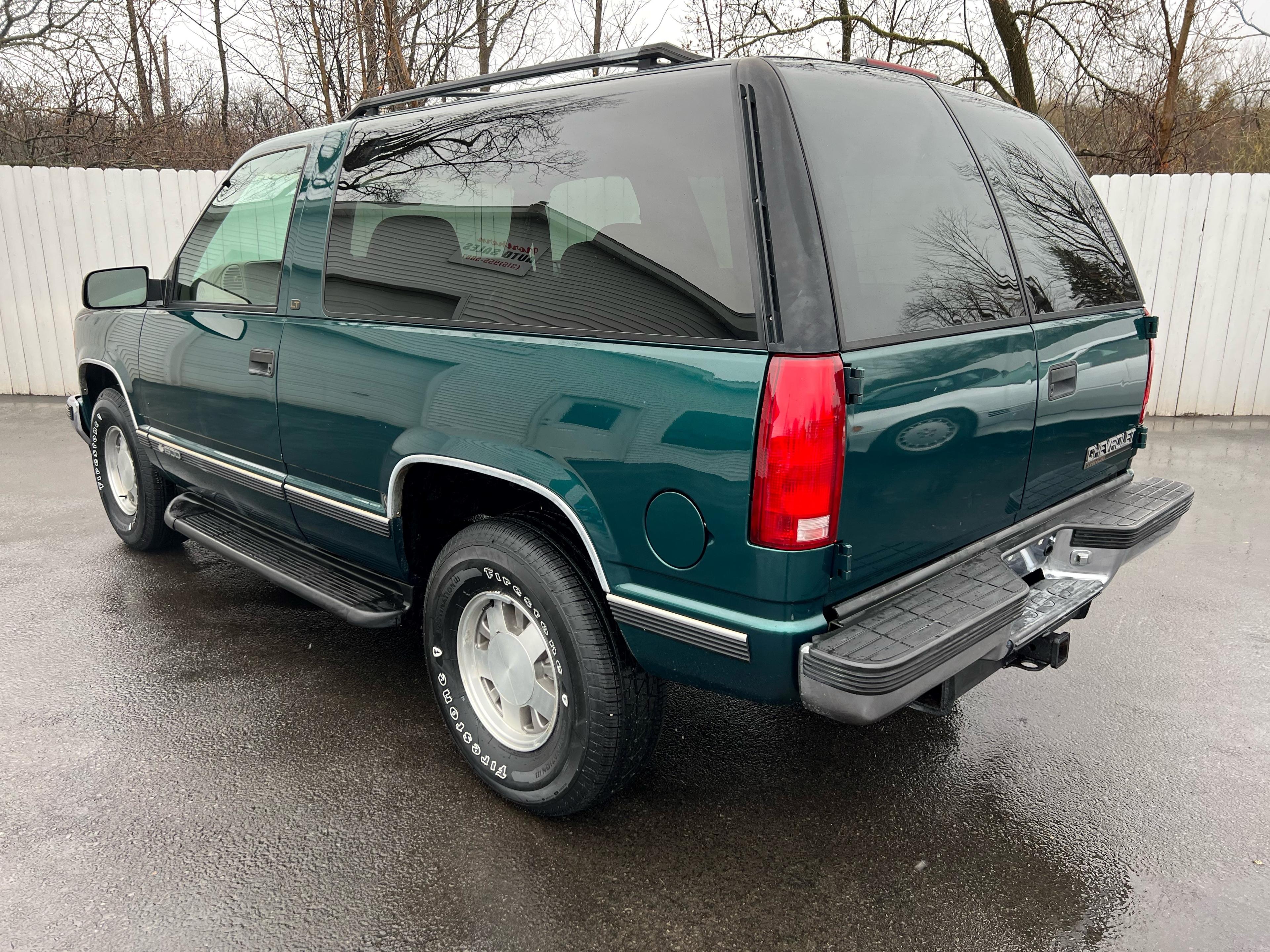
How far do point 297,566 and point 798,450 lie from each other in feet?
7.58

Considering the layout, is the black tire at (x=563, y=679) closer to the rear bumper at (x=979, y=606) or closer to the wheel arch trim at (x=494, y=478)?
the wheel arch trim at (x=494, y=478)

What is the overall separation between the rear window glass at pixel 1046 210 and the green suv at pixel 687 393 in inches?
0.7

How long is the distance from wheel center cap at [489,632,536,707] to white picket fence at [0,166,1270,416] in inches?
285

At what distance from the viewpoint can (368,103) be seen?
3.40m

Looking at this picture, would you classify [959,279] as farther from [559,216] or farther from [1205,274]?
[1205,274]

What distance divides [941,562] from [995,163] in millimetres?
1304

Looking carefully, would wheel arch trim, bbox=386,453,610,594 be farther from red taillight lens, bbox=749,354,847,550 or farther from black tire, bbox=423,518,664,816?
red taillight lens, bbox=749,354,847,550

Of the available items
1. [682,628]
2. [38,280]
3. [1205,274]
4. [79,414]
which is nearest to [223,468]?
[79,414]

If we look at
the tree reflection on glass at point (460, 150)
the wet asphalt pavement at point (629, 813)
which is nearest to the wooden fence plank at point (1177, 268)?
the wet asphalt pavement at point (629, 813)

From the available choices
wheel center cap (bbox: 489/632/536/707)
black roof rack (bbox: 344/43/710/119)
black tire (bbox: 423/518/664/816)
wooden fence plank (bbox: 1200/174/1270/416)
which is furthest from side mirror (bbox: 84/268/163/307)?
wooden fence plank (bbox: 1200/174/1270/416)

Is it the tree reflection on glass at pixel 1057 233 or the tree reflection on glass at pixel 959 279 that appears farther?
the tree reflection on glass at pixel 1057 233

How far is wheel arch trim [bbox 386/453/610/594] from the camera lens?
234cm

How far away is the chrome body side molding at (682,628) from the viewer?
6.97 feet

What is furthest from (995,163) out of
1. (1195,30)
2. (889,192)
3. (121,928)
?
(1195,30)
